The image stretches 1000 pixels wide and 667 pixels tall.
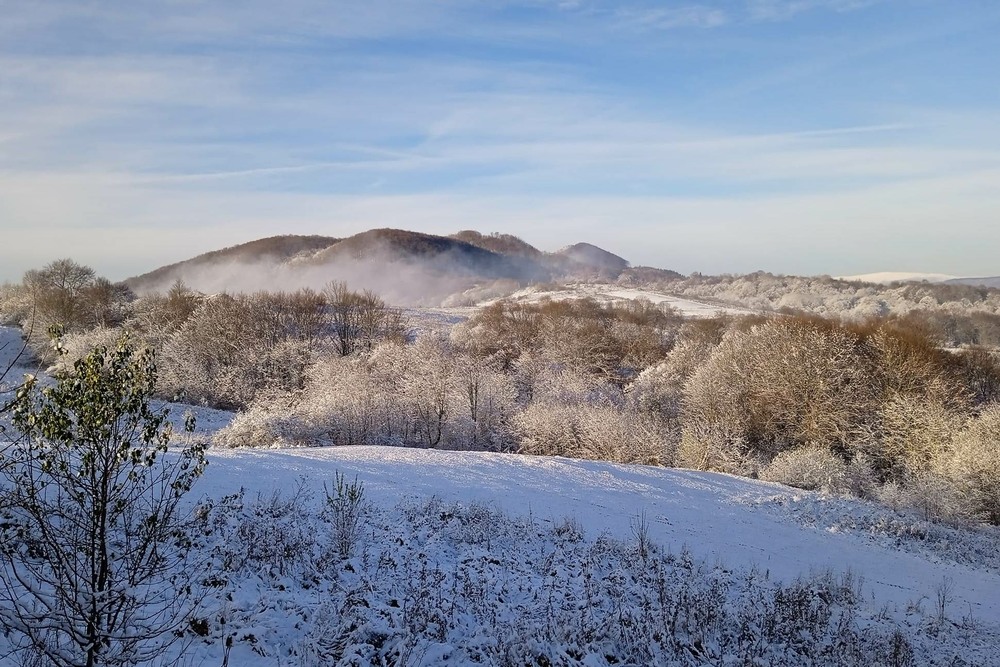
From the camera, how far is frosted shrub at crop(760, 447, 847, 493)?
18.5 metres

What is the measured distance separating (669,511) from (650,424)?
12.7 metres

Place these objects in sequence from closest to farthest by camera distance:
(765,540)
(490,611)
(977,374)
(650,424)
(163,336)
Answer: (490,611) → (765,540) → (650,424) → (977,374) → (163,336)

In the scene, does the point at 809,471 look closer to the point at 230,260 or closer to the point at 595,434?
the point at 595,434

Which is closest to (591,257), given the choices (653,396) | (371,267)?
(371,267)

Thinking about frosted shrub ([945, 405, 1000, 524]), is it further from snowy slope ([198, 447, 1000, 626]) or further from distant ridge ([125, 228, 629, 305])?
distant ridge ([125, 228, 629, 305])

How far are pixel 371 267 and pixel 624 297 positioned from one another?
52757 mm

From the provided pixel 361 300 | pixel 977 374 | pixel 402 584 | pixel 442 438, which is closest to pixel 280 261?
pixel 361 300

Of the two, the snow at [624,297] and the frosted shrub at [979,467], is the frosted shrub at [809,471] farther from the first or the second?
the snow at [624,297]

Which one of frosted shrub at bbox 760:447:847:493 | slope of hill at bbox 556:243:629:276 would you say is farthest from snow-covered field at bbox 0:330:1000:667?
slope of hill at bbox 556:243:629:276

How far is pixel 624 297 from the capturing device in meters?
71.6

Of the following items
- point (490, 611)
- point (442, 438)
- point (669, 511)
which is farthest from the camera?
point (442, 438)

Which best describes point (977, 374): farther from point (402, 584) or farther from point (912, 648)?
point (402, 584)

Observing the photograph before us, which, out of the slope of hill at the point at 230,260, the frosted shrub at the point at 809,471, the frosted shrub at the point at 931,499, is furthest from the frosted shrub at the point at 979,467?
the slope of hill at the point at 230,260

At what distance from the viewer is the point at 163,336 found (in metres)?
37.9
